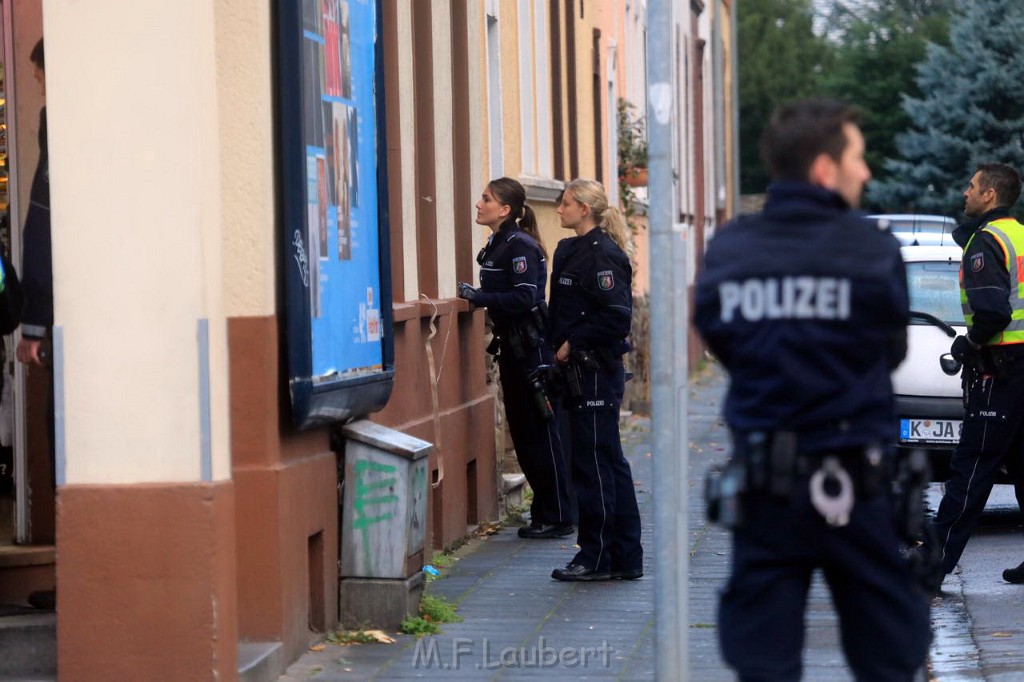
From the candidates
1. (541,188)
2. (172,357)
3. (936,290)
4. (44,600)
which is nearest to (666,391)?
(172,357)

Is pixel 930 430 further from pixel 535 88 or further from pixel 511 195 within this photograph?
pixel 535 88

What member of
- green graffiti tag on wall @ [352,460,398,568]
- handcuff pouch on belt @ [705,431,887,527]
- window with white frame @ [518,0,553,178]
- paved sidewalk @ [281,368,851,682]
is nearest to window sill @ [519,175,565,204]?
window with white frame @ [518,0,553,178]

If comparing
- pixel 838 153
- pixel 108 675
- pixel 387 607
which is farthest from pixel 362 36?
pixel 838 153

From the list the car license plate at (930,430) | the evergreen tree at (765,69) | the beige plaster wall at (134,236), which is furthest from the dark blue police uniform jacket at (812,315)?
the evergreen tree at (765,69)

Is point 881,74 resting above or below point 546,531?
above

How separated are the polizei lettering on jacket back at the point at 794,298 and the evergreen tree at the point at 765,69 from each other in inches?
2274

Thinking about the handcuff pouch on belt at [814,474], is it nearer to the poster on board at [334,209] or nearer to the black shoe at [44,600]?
the poster on board at [334,209]

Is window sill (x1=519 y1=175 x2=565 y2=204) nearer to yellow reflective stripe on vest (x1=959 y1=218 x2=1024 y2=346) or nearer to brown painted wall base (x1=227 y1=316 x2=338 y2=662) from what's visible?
yellow reflective stripe on vest (x1=959 y1=218 x2=1024 y2=346)

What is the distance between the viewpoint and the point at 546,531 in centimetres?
1127

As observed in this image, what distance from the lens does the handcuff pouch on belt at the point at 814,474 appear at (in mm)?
4500

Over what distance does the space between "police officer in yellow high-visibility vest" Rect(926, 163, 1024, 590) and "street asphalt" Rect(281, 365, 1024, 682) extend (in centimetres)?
44

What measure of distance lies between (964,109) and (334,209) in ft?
101

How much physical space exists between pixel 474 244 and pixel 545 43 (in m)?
4.48

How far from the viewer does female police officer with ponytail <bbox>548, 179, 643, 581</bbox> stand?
31.2ft
